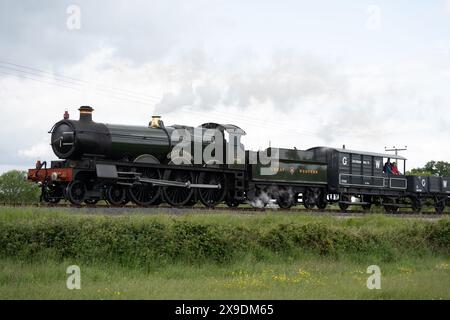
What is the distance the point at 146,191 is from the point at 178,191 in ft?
5.17

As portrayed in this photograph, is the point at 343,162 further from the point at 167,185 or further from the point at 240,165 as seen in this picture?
the point at 167,185

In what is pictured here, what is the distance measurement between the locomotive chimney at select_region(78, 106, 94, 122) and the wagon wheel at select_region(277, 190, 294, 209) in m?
10.7

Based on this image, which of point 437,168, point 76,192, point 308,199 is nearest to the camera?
point 76,192

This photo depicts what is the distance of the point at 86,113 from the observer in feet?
65.6

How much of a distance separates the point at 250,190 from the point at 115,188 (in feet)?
24.2

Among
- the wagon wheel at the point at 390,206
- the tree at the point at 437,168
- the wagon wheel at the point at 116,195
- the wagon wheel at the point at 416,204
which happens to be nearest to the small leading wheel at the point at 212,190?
the wagon wheel at the point at 116,195

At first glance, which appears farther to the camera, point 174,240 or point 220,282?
point 174,240

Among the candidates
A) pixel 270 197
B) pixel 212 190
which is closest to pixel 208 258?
pixel 212 190

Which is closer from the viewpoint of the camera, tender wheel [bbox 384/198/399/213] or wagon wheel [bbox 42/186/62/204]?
wagon wheel [bbox 42/186/62/204]

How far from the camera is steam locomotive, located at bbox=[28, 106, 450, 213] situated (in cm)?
1914

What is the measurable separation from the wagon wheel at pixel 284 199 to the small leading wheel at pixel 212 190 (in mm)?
3905

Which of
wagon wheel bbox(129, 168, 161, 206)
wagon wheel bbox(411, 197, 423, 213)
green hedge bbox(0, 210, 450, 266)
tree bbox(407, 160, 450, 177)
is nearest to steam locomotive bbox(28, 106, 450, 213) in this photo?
wagon wheel bbox(129, 168, 161, 206)

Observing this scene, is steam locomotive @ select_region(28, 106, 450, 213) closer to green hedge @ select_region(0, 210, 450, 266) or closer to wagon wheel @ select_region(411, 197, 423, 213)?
wagon wheel @ select_region(411, 197, 423, 213)

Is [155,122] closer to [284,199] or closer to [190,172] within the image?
[190,172]
